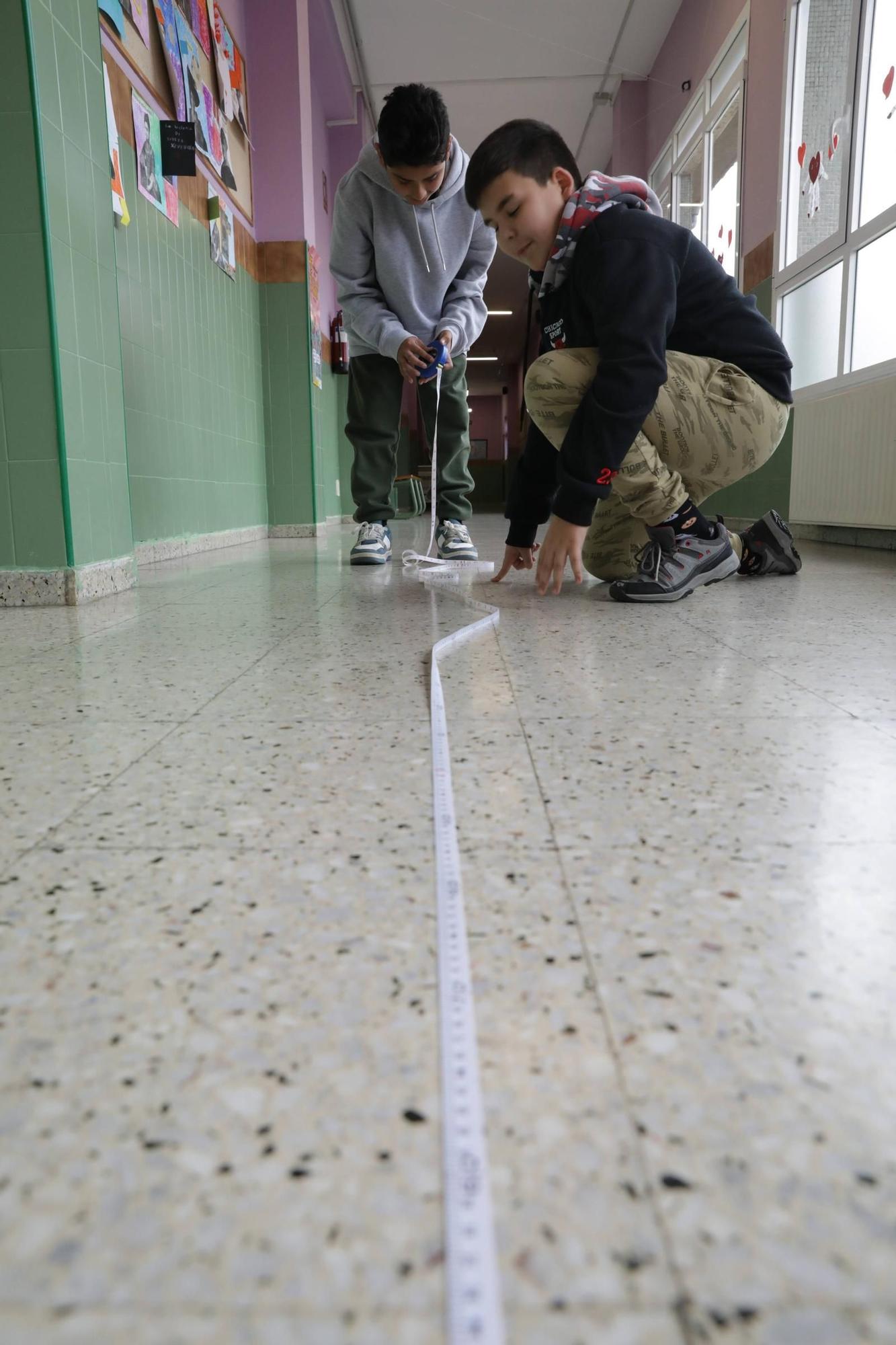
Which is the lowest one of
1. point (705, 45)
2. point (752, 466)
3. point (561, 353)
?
point (752, 466)

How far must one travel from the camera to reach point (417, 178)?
2260 millimetres

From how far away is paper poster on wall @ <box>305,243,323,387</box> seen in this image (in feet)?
15.9

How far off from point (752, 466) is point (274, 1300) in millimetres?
1840

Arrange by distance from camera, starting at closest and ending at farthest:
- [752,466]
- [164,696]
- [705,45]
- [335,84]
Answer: [164,696], [752,466], [705,45], [335,84]

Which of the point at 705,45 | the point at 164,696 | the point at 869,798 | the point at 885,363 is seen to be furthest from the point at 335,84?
the point at 869,798

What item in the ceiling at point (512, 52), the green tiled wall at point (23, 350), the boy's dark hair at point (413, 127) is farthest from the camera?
the ceiling at point (512, 52)

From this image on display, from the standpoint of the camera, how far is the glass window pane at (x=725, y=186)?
16.5ft

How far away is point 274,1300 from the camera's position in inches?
10.8

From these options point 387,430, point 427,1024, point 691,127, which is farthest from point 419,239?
point 691,127

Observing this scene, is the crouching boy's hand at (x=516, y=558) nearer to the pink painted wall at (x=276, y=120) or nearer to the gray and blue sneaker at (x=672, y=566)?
the gray and blue sneaker at (x=672, y=566)

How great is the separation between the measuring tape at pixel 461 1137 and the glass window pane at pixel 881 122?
11.2 ft

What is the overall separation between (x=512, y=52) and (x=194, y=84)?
351cm

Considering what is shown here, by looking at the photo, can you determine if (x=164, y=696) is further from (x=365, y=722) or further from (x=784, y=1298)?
(x=784, y=1298)


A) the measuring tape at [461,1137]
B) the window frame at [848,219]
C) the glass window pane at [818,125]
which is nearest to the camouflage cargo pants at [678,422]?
the measuring tape at [461,1137]
